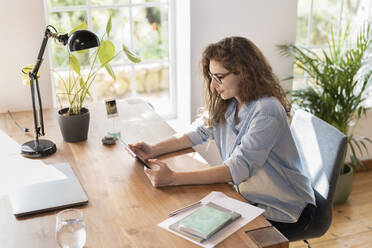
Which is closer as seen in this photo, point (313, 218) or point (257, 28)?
point (313, 218)

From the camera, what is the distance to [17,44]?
8.27ft

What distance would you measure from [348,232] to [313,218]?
1127 mm

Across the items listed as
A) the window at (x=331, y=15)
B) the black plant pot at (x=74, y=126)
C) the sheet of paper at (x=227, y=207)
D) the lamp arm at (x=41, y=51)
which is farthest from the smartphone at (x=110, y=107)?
the window at (x=331, y=15)

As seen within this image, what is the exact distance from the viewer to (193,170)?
5.53 ft

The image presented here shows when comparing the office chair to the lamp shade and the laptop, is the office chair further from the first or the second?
the lamp shade

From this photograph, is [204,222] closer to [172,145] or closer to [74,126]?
[172,145]

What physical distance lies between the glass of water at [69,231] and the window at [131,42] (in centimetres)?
172

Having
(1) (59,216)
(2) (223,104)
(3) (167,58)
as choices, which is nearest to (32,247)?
(1) (59,216)

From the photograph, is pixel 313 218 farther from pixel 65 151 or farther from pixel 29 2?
pixel 29 2

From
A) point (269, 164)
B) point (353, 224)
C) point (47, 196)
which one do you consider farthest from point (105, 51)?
point (353, 224)

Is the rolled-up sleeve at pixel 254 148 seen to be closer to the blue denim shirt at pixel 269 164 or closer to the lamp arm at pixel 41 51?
the blue denim shirt at pixel 269 164

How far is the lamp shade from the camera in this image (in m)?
1.69

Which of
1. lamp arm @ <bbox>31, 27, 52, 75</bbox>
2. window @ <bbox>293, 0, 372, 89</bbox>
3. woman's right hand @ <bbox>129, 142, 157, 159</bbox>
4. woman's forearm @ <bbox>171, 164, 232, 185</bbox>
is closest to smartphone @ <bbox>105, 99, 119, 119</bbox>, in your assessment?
woman's right hand @ <bbox>129, 142, 157, 159</bbox>

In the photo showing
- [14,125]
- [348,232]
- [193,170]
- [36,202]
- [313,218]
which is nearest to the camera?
[36,202]
